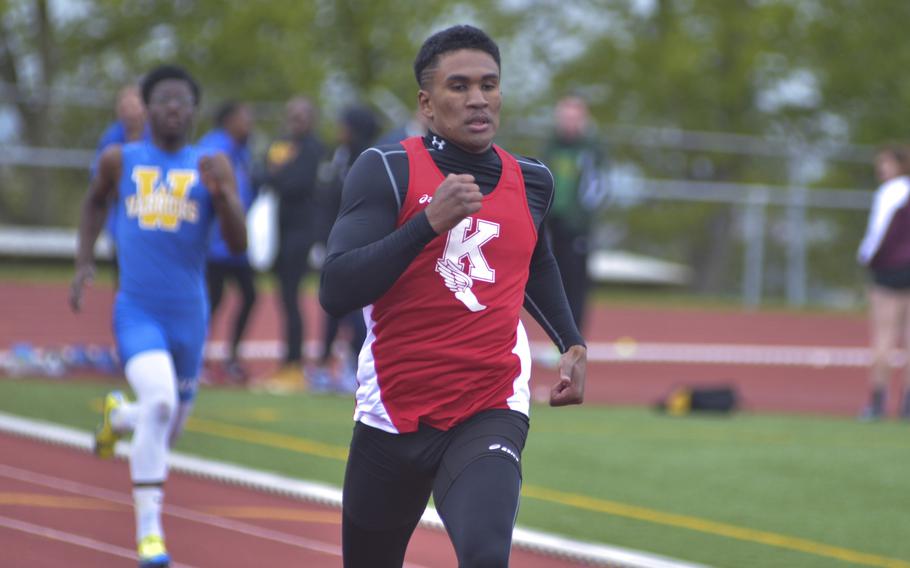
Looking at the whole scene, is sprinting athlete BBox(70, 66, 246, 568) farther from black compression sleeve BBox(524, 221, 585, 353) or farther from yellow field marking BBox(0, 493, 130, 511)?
black compression sleeve BBox(524, 221, 585, 353)

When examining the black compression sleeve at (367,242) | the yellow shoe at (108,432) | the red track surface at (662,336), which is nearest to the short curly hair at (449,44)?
the black compression sleeve at (367,242)

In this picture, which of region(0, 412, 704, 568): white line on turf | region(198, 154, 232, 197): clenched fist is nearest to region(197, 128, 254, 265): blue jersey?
region(0, 412, 704, 568): white line on turf

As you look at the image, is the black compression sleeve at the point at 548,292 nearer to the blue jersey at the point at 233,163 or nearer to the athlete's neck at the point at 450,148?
the athlete's neck at the point at 450,148

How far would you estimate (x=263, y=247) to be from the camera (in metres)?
22.2

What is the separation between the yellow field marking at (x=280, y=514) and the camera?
7.63 meters

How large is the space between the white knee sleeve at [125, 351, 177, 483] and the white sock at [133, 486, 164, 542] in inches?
1.9

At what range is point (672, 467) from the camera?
9547 mm

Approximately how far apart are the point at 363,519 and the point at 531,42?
102 ft

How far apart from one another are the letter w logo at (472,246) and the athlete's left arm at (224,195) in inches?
104

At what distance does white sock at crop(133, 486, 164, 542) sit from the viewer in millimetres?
6203

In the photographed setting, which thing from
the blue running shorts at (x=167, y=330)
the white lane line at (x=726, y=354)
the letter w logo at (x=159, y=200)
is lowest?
the white lane line at (x=726, y=354)

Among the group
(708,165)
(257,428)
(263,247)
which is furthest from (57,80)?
(257,428)

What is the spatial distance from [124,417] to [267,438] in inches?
124

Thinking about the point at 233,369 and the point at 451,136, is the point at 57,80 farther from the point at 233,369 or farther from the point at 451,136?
the point at 451,136
